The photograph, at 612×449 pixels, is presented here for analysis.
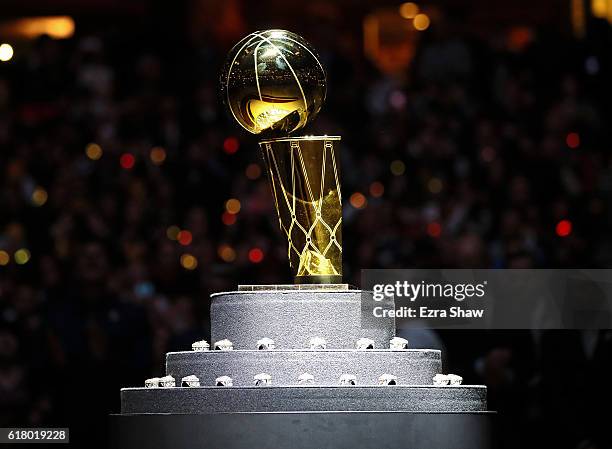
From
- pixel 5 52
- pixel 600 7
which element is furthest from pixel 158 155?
pixel 600 7

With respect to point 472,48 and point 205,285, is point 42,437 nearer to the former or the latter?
point 205,285

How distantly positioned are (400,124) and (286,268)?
11.9 feet

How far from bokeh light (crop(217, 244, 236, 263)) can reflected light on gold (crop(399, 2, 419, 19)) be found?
300 inches

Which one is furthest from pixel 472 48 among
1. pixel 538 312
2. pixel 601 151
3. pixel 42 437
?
pixel 42 437

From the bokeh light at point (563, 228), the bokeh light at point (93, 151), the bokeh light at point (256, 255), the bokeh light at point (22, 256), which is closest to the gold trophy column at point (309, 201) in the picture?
the bokeh light at point (256, 255)

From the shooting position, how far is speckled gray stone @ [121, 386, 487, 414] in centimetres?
784

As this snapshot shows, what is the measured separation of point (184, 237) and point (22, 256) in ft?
4.79

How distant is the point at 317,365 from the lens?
26.5 ft

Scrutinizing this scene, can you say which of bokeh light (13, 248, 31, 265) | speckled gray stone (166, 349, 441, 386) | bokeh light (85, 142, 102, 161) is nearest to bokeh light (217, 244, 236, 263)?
bokeh light (13, 248, 31, 265)

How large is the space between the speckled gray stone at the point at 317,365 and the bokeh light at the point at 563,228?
7096 millimetres

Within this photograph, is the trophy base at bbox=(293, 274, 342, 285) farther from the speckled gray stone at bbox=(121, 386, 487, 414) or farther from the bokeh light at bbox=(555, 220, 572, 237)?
the bokeh light at bbox=(555, 220, 572, 237)

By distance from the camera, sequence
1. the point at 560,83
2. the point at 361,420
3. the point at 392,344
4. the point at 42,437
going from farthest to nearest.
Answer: the point at 560,83, the point at 42,437, the point at 392,344, the point at 361,420

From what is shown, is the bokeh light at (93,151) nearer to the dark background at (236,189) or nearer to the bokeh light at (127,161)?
the dark background at (236,189)

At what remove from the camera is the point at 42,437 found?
38.8 feet
